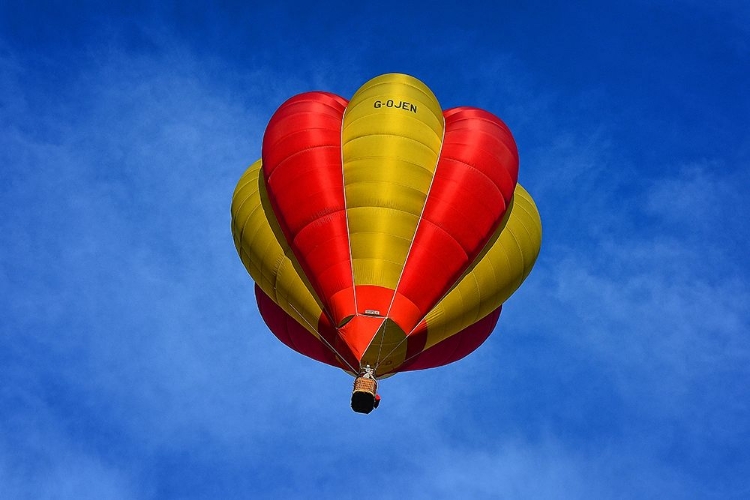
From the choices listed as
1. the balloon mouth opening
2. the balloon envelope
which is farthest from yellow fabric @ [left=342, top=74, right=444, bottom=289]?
the balloon mouth opening

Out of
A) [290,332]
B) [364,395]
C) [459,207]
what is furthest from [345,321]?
[290,332]

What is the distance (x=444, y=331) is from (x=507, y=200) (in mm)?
4029

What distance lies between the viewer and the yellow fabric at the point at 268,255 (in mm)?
22562

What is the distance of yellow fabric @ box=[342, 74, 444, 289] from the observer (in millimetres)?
21562

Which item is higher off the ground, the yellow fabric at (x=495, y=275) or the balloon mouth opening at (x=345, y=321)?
the yellow fabric at (x=495, y=275)

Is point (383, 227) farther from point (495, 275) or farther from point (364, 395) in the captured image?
point (364, 395)

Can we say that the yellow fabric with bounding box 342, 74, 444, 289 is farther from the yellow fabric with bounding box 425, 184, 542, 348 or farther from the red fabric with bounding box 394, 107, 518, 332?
the yellow fabric with bounding box 425, 184, 542, 348

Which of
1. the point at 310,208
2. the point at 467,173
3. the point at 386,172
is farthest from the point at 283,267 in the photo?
the point at 467,173

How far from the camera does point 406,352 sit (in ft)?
72.1

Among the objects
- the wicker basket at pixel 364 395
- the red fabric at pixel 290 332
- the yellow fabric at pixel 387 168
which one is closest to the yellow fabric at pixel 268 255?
the red fabric at pixel 290 332

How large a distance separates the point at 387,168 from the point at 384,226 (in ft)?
5.68

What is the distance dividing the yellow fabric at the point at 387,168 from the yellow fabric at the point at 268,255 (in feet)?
6.05

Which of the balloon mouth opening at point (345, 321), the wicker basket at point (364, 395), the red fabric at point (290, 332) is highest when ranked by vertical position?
the red fabric at point (290, 332)

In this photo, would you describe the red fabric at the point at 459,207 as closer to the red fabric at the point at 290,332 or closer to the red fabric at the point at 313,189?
the red fabric at the point at 313,189
